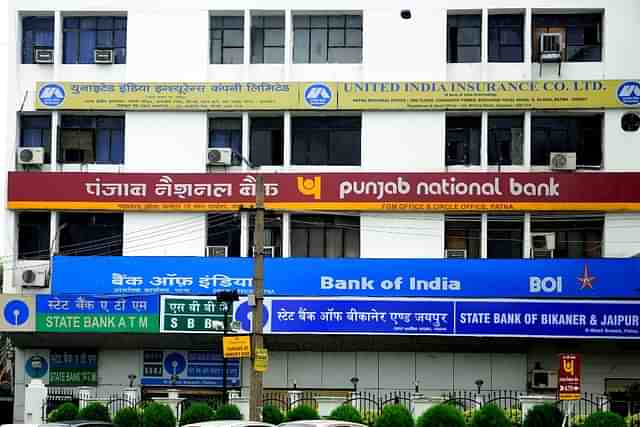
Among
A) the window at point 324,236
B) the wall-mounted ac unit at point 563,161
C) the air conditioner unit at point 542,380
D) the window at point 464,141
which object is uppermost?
the window at point 464,141

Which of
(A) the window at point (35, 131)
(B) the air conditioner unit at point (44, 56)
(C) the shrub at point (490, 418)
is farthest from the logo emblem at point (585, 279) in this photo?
(B) the air conditioner unit at point (44, 56)

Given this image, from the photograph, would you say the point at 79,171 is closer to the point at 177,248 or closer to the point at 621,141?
the point at 177,248

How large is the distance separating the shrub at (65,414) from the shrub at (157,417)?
2.14 meters

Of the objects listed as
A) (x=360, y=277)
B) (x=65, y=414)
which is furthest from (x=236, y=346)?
(x=360, y=277)

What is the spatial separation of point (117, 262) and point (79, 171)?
3.72 m

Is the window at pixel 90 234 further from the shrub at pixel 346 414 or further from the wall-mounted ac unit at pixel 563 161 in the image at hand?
the wall-mounted ac unit at pixel 563 161

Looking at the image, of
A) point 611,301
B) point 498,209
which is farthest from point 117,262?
point 611,301

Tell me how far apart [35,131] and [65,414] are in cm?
1101

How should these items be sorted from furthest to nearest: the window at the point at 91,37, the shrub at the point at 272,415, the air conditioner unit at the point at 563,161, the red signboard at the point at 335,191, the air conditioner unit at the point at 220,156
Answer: the window at the point at 91,37 → the air conditioner unit at the point at 220,156 → the air conditioner unit at the point at 563,161 → the red signboard at the point at 335,191 → the shrub at the point at 272,415

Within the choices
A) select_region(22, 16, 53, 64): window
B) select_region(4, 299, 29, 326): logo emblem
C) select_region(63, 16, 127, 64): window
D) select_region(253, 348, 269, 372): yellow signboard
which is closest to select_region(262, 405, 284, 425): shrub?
select_region(253, 348, 269, 372): yellow signboard

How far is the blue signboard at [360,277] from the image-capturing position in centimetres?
3834

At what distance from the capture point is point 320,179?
40281 millimetres

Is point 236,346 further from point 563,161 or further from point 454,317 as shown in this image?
point 563,161

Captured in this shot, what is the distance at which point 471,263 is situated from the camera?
127 feet
